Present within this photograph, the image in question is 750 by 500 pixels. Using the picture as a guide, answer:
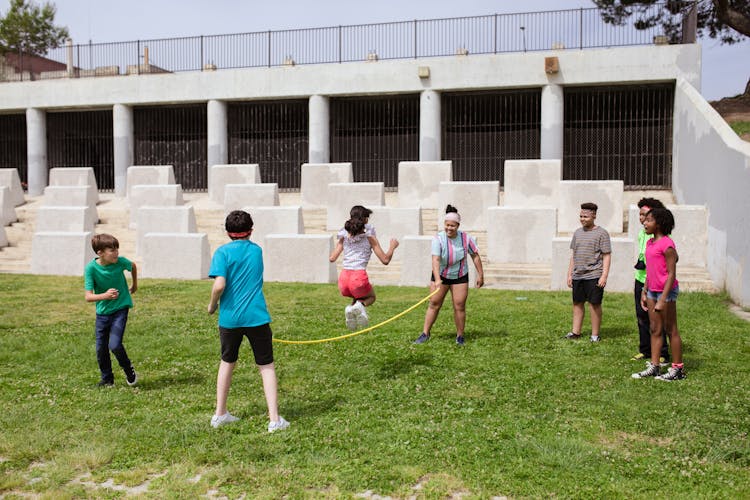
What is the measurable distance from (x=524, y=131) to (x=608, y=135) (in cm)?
252

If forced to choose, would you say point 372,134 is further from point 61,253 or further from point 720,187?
point 720,187

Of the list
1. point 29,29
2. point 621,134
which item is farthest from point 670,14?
point 29,29

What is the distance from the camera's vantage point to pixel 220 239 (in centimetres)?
1812

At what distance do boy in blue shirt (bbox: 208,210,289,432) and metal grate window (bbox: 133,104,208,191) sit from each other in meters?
21.6

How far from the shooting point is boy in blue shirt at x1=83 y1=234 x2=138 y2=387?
686 cm

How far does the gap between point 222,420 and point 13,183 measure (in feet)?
66.3

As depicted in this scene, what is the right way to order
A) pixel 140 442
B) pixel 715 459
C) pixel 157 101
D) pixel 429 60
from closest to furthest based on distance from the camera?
pixel 715 459 → pixel 140 442 → pixel 429 60 → pixel 157 101

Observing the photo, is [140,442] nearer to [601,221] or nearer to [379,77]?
[601,221]

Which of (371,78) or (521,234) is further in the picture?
(371,78)

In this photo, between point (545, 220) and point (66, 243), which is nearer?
point (545, 220)

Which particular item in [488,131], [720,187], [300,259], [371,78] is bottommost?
[300,259]

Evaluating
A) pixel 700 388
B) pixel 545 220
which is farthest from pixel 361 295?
pixel 545 220

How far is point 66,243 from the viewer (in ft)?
52.6

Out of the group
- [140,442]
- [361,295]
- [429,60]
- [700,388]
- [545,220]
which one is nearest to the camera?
[140,442]
